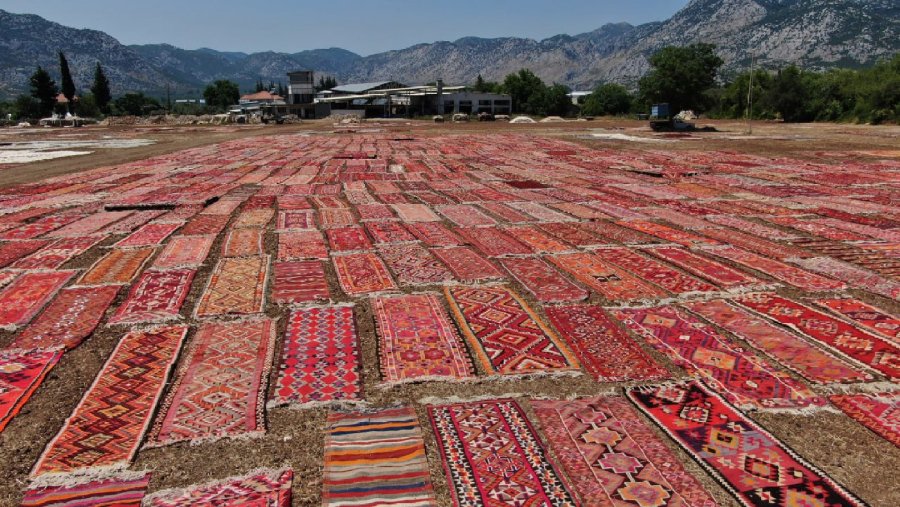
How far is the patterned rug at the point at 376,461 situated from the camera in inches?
→ 113

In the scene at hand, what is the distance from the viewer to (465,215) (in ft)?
33.0

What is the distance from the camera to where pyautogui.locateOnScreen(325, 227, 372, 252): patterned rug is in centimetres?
778

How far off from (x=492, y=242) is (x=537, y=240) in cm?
67

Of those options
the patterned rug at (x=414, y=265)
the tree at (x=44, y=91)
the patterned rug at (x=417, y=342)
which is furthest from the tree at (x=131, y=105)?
the patterned rug at (x=417, y=342)

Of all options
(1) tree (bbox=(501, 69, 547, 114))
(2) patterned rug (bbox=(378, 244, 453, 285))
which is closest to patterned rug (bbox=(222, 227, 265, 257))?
(2) patterned rug (bbox=(378, 244, 453, 285))

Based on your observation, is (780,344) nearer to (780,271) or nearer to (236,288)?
(780,271)

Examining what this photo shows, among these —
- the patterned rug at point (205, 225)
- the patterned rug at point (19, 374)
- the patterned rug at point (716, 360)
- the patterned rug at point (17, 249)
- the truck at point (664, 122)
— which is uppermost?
the truck at point (664, 122)

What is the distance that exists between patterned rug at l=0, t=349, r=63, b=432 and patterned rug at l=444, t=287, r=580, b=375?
3.20 meters

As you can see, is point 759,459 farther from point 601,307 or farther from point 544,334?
point 601,307

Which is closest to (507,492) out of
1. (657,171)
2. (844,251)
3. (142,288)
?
(142,288)

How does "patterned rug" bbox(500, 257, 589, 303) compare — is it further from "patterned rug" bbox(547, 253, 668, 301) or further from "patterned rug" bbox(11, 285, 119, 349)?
"patterned rug" bbox(11, 285, 119, 349)

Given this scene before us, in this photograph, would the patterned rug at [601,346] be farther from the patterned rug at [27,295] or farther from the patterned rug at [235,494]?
the patterned rug at [27,295]

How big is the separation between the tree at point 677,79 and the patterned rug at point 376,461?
139 ft

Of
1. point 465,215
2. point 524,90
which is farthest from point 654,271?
point 524,90
